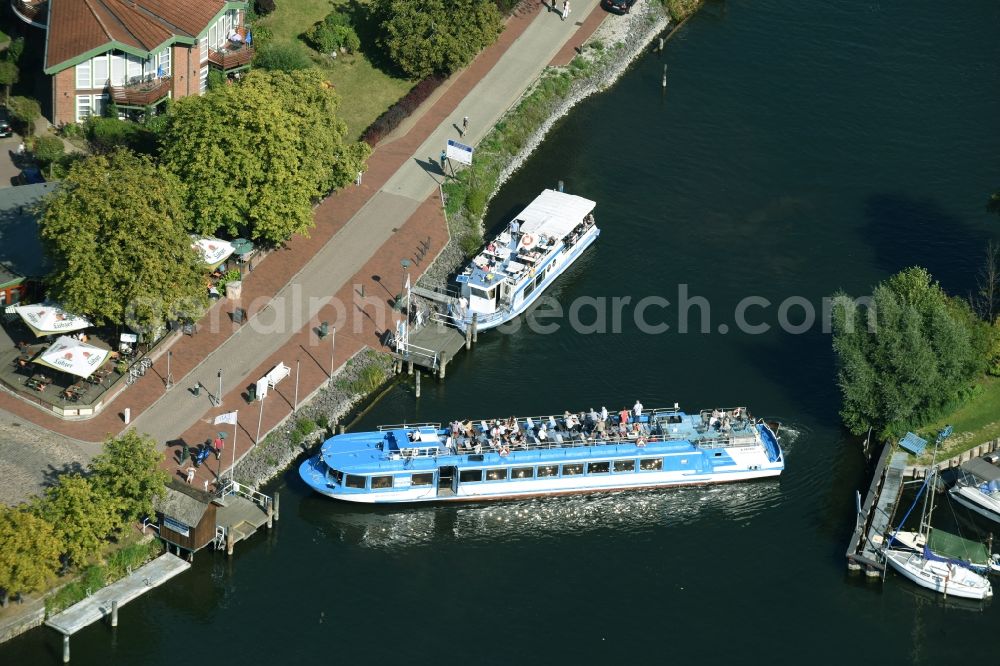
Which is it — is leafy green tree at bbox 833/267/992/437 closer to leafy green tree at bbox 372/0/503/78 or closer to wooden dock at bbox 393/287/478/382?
wooden dock at bbox 393/287/478/382

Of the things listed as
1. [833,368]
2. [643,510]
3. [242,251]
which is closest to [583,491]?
[643,510]

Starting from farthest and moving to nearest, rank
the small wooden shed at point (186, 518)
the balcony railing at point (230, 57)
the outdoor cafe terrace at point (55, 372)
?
the balcony railing at point (230, 57), the outdoor cafe terrace at point (55, 372), the small wooden shed at point (186, 518)

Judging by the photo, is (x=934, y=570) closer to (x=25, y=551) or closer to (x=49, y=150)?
(x=25, y=551)

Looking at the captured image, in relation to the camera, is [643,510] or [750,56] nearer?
[643,510]

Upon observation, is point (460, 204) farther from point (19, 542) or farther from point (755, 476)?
point (19, 542)

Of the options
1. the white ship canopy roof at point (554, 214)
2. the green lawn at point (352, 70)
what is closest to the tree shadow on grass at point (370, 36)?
the green lawn at point (352, 70)

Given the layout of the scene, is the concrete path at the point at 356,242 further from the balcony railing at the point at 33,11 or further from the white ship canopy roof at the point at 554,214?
the balcony railing at the point at 33,11
